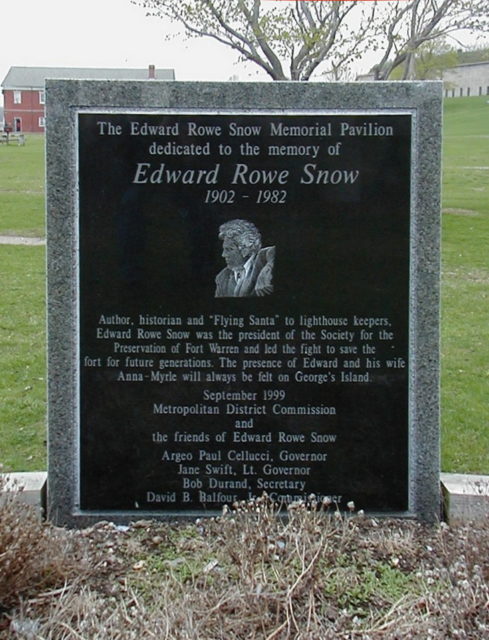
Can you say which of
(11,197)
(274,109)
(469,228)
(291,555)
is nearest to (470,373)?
(274,109)

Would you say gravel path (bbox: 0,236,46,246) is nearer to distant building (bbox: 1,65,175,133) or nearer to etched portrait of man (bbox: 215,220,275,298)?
etched portrait of man (bbox: 215,220,275,298)

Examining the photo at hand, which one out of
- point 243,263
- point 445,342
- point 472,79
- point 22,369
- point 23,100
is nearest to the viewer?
point 243,263

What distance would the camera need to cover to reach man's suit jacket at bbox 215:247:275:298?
4402 millimetres

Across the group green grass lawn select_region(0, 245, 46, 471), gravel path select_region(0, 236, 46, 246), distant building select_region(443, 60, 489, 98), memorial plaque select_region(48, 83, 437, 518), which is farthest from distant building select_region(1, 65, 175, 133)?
memorial plaque select_region(48, 83, 437, 518)

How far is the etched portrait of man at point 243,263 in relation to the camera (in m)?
4.38

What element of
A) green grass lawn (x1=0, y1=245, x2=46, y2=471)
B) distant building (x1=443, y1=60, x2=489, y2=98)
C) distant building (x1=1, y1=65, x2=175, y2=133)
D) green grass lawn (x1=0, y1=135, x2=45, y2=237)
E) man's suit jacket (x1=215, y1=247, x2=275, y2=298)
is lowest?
green grass lawn (x1=0, y1=245, x2=46, y2=471)

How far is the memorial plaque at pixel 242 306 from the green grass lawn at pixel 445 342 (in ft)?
3.37

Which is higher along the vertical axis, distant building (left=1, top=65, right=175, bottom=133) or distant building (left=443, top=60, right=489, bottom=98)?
distant building (left=443, top=60, right=489, bottom=98)

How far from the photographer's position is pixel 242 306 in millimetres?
Answer: 4430

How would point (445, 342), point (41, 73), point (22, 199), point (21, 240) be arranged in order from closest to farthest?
point (445, 342) < point (21, 240) < point (22, 199) < point (41, 73)

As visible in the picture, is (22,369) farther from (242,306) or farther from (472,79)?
(472,79)

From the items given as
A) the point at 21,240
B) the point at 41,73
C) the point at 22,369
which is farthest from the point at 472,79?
the point at 22,369

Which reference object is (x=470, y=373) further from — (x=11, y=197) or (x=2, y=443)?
(x=11, y=197)

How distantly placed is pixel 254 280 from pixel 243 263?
0.35 ft
